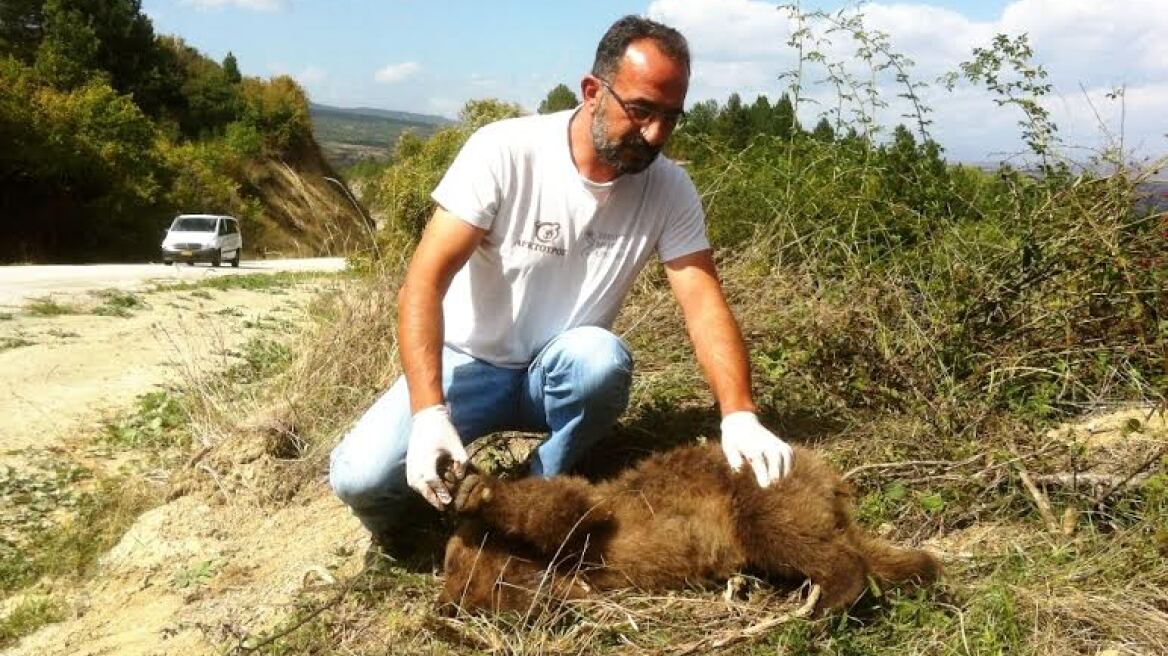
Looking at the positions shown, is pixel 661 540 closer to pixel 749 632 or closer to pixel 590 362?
pixel 749 632

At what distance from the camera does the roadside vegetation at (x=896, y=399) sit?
8.30ft

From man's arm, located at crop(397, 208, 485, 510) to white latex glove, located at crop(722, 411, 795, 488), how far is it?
75cm

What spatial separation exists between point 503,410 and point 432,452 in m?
0.75

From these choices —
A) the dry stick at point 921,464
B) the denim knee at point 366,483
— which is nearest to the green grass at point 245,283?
the denim knee at point 366,483

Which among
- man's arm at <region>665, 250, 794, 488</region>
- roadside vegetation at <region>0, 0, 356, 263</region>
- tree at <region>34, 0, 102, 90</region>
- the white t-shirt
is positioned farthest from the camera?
tree at <region>34, 0, 102, 90</region>

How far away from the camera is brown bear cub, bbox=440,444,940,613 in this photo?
8.29 feet

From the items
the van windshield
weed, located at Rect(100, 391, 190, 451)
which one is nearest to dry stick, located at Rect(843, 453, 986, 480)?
weed, located at Rect(100, 391, 190, 451)

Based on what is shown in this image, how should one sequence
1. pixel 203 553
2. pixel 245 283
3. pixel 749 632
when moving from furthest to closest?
pixel 245 283, pixel 203 553, pixel 749 632

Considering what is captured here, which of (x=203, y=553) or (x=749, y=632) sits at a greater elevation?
(x=749, y=632)

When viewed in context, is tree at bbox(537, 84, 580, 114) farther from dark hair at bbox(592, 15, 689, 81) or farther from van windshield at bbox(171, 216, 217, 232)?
van windshield at bbox(171, 216, 217, 232)

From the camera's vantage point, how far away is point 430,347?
2879 millimetres

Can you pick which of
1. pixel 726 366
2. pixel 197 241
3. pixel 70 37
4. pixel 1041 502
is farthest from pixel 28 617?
pixel 70 37

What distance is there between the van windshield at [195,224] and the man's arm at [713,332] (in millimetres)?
20531

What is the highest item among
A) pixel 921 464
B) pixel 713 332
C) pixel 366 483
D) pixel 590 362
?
pixel 713 332
